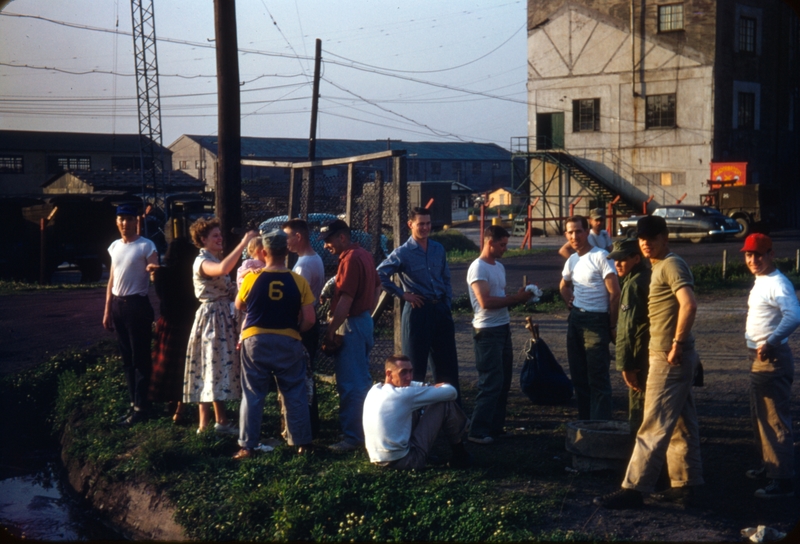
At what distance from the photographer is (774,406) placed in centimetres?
589

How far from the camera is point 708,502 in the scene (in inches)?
221

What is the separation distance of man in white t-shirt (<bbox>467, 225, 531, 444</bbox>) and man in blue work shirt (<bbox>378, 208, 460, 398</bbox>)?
280 millimetres

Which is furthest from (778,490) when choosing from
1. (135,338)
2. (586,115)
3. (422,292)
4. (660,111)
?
(586,115)

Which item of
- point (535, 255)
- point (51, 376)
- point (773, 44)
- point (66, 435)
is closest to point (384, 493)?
point (66, 435)

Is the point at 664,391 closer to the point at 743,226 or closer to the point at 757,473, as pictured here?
the point at 757,473

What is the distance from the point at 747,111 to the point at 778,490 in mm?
40259

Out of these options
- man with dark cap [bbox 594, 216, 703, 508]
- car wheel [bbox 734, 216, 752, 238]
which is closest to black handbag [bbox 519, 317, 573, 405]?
man with dark cap [bbox 594, 216, 703, 508]

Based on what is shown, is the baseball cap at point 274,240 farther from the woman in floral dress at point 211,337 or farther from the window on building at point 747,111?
the window on building at point 747,111

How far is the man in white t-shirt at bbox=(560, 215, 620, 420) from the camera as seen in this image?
7.03 metres

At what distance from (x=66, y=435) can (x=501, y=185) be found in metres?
84.1

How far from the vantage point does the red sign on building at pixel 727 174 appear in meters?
38.0

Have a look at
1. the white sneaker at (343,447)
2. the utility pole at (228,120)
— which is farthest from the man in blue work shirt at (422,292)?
the utility pole at (228,120)

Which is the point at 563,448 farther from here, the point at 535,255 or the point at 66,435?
the point at 535,255

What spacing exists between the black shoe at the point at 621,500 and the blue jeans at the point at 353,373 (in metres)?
2.27
